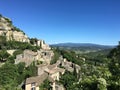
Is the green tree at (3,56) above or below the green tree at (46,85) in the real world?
above

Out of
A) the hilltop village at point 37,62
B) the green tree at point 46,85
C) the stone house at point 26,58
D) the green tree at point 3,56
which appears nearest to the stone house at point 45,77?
the hilltop village at point 37,62

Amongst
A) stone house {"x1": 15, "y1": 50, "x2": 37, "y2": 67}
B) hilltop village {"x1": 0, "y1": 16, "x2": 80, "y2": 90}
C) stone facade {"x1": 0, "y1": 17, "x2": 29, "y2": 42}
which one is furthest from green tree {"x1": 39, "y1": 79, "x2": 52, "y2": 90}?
stone facade {"x1": 0, "y1": 17, "x2": 29, "y2": 42}

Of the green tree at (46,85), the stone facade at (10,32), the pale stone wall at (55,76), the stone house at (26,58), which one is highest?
the stone facade at (10,32)

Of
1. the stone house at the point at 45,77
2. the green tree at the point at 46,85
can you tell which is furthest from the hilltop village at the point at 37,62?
the green tree at the point at 46,85

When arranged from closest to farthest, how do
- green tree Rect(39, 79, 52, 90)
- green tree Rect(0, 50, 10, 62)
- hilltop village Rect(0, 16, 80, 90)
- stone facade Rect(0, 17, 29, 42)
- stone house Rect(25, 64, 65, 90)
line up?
stone house Rect(25, 64, 65, 90), green tree Rect(39, 79, 52, 90), hilltop village Rect(0, 16, 80, 90), green tree Rect(0, 50, 10, 62), stone facade Rect(0, 17, 29, 42)

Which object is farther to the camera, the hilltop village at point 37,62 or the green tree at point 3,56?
the green tree at point 3,56

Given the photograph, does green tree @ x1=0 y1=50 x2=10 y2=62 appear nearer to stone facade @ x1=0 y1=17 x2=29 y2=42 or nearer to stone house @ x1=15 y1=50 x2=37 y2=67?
stone house @ x1=15 y1=50 x2=37 y2=67

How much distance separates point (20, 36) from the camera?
249ft

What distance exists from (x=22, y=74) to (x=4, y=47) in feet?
62.1

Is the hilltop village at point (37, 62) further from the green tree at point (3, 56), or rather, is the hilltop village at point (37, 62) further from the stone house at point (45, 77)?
the green tree at point (3, 56)

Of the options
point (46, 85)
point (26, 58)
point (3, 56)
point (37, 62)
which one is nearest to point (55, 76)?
→ point (46, 85)

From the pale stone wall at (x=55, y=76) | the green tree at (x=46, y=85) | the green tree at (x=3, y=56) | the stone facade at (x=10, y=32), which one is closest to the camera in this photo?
the green tree at (x=46, y=85)

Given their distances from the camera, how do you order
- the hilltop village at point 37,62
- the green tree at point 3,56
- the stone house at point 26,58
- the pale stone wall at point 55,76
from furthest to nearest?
1. the green tree at point 3,56
2. the stone house at point 26,58
3. the pale stone wall at point 55,76
4. the hilltop village at point 37,62

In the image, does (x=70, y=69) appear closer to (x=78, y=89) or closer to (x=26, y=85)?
(x=26, y=85)
